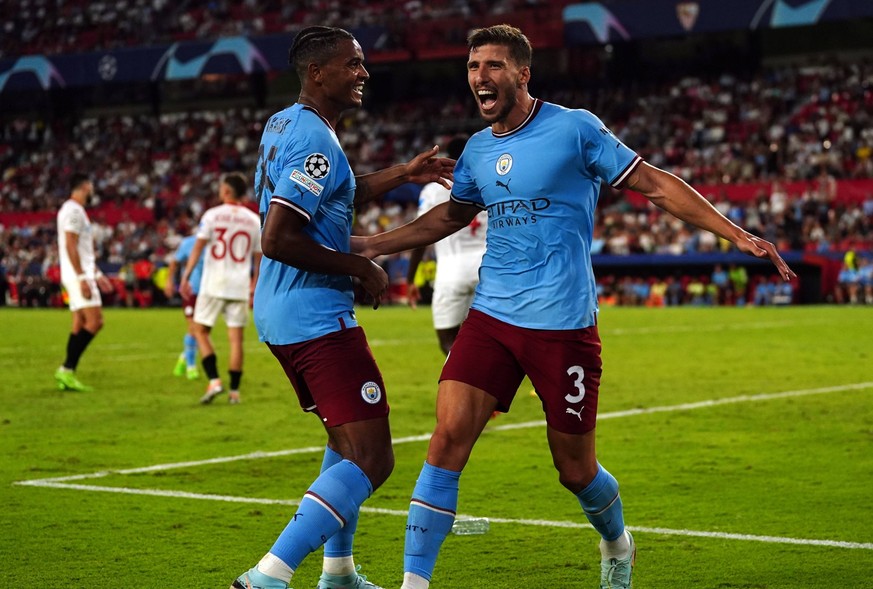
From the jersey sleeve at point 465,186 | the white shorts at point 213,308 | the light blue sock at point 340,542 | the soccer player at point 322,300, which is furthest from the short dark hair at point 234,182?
the light blue sock at point 340,542

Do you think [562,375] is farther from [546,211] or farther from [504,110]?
[504,110]

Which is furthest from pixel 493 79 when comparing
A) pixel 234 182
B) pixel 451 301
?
pixel 234 182

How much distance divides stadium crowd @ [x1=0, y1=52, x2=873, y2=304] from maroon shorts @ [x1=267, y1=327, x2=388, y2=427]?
28972 millimetres

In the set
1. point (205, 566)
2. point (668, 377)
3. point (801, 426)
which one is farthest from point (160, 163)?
point (205, 566)

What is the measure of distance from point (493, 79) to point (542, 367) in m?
1.18

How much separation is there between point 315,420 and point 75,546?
211 inches

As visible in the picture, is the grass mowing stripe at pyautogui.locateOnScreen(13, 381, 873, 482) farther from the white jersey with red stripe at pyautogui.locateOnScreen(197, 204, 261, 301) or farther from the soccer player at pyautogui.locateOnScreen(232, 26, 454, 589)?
the soccer player at pyautogui.locateOnScreen(232, 26, 454, 589)

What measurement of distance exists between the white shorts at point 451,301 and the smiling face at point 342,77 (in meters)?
6.50

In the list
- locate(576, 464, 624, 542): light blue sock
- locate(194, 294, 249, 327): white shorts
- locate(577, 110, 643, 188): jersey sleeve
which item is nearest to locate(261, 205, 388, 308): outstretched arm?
locate(577, 110, 643, 188): jersey sleeve

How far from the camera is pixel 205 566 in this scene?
5965 millimetres

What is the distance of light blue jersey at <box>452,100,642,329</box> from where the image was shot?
5.25 m

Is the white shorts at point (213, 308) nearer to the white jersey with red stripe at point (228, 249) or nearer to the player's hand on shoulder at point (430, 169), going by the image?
the white jersey with red stripe at point (228, 249)

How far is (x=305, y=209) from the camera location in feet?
16.0

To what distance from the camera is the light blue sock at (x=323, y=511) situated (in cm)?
464
